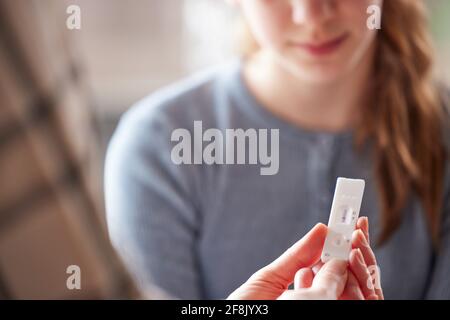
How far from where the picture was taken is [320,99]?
741mm

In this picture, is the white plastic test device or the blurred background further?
the white plastic test device

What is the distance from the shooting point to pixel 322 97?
740mm

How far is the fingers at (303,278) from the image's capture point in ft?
1.61

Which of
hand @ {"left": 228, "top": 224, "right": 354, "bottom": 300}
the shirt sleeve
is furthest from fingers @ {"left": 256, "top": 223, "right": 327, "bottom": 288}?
the shirt sleeve

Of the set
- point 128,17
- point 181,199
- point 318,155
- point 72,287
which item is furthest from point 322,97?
point 128,17

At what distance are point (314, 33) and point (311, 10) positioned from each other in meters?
0.03

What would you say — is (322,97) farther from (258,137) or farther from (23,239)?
(23,239)

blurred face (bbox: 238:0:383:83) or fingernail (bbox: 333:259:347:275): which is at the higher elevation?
blurred face (bbox: 238:0:383:83)

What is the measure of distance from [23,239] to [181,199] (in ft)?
1.59

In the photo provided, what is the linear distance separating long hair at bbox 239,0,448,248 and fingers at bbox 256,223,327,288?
237 mm

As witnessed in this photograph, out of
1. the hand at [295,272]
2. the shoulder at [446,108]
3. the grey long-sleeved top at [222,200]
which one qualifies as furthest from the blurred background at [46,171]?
the shoulder at [446,108]

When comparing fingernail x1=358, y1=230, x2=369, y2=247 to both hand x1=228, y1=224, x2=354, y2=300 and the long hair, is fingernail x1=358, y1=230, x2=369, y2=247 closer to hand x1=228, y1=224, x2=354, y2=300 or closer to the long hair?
hand x1=228, y1=224, x2=354, y2=300

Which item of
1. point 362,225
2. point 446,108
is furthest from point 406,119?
point 362,225

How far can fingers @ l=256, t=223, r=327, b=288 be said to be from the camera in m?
0.50
